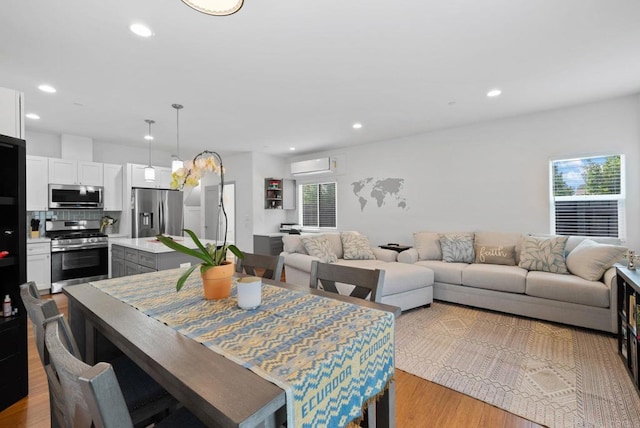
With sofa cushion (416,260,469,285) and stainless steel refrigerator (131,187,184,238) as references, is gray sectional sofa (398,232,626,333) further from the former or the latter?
stainless steel refrigerator (131,187,184,238)

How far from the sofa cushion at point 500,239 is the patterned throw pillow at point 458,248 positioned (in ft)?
0.43

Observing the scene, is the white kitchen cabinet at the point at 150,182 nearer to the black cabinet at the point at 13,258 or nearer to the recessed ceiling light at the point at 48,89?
the recessed ceiling light at the point at 48,89

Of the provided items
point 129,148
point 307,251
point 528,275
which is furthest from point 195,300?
point 129,148

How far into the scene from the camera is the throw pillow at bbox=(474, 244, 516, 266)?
3873 millimetres

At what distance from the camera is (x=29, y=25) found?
2125 mm

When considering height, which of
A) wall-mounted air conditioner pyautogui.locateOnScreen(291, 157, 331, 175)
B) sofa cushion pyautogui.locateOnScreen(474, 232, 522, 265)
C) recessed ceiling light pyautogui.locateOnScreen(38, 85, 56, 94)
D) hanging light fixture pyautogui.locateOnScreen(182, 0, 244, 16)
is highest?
recessed ceiling light pyautogui.locateOnScreen(38, 85, 56, 94)

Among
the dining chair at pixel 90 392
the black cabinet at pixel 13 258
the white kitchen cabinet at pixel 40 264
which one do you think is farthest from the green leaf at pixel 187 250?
the white kitchen cabinet at pixel 40 264

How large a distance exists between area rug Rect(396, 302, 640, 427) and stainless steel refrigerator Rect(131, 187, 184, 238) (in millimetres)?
4833

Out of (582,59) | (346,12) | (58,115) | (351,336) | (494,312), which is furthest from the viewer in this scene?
(58,115)

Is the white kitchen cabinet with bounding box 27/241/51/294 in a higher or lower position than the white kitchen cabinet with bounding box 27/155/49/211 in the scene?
lower

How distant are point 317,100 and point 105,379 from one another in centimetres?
351

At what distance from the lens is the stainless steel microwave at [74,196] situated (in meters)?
4.70

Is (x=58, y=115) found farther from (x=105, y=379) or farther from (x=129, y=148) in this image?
(x=105, y=379)

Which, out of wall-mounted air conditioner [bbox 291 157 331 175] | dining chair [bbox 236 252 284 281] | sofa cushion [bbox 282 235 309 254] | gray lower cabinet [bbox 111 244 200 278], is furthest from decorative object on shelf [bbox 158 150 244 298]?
wall-mounted air conditioner [bbox 291 157 331 175]
